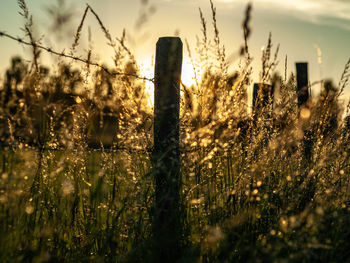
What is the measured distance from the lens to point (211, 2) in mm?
2375

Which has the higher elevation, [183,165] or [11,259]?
[183,165]

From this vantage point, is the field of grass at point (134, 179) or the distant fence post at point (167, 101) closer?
the field of grass at point (134, 179)

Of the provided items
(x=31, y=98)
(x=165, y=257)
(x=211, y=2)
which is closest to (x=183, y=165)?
(x=165, y=257)

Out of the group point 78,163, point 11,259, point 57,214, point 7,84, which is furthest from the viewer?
point 78,163

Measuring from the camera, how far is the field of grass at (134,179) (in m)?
1.72

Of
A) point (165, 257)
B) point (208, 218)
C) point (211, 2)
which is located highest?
point (211, 2)

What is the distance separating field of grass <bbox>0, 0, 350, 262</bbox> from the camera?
5.66 feet

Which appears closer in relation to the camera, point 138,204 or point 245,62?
point 138,204

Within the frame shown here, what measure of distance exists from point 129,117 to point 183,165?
463mm

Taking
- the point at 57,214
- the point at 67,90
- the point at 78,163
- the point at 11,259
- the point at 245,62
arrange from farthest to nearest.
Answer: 1. the point at 245,62
2. the point at 78,163
3. the point at 67,90
4. the point at 57,214
5. the point at 11,259

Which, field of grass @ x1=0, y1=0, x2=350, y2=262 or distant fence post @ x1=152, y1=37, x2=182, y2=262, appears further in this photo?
distant fence post @ x1=152, y1=37, x2=182, y2=262

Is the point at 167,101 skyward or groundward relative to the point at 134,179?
skyward

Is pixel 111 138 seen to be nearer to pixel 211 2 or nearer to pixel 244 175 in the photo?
pixel 244 175

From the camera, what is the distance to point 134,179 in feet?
7.23
